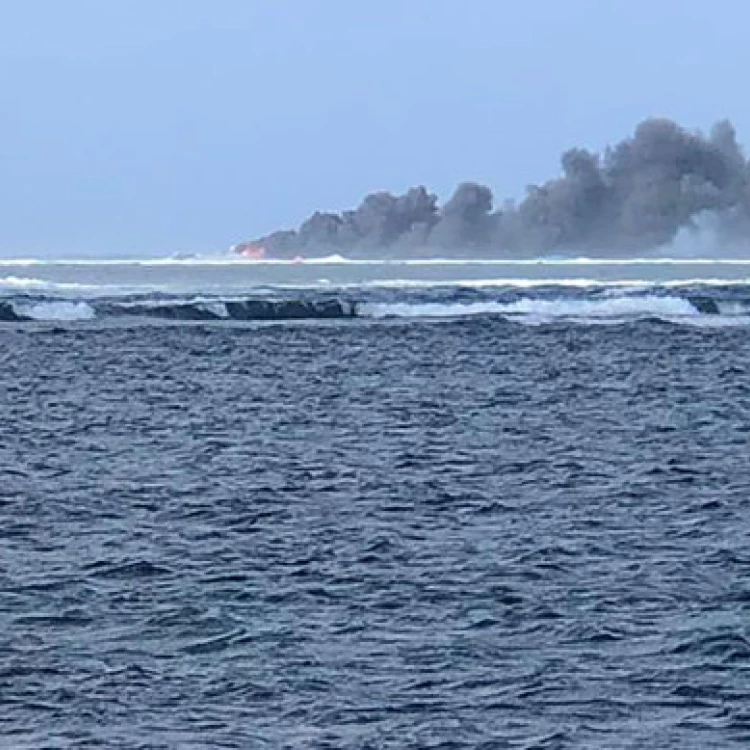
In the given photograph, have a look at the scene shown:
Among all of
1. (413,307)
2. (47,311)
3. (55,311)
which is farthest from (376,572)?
(413,307)

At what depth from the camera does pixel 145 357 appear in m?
50.2

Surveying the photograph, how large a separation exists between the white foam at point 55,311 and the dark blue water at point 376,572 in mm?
33216

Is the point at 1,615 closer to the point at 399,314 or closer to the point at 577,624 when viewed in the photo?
the point at 577,624

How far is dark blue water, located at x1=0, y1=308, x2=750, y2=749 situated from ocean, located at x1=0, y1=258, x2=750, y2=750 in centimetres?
4

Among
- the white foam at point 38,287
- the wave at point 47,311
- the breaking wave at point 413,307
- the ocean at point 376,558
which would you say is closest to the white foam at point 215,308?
the breaking wave at point 413,307

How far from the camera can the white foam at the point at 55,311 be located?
7031 centimetres

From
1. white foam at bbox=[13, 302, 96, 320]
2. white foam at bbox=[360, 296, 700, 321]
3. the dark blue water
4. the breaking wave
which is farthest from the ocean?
white foam at bbox=[360, 296, 700, 321]

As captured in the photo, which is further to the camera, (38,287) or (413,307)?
(38,287)

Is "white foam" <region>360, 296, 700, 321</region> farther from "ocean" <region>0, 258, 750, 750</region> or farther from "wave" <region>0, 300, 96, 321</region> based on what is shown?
"ocean" <region>0, 258, 750, 750</region>

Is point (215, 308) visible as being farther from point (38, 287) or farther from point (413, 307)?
point (38, 287)

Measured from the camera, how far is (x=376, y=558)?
1908 cm

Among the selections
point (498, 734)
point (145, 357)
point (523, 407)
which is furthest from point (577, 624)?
point (145, 357)

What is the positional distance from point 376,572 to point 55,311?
53678 mm

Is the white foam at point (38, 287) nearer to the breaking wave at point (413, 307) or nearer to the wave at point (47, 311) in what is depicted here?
the breaking wave at point (413, 307)
